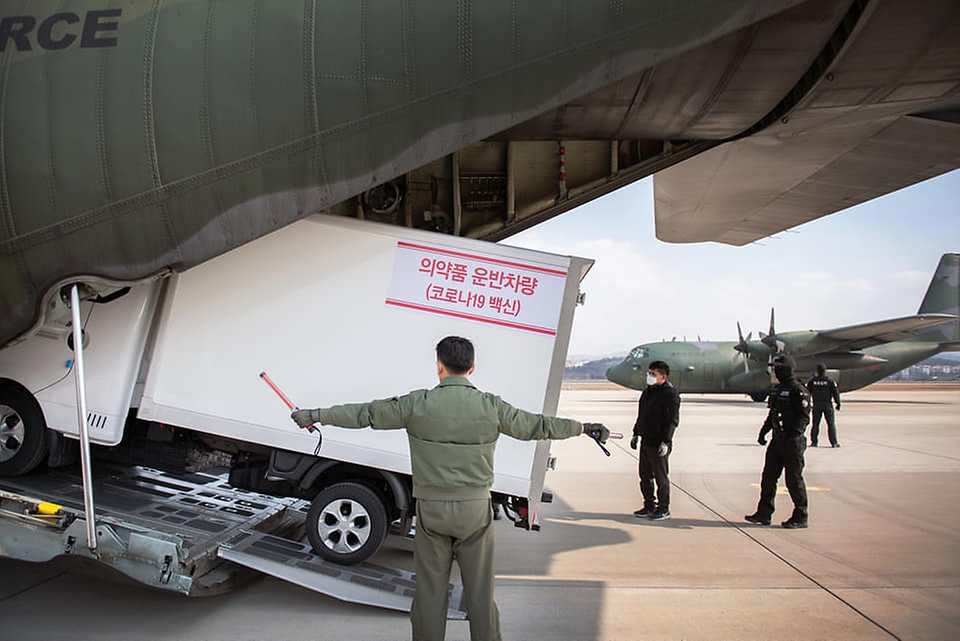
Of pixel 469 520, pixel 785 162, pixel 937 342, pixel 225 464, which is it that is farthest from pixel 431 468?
pixel 937 342

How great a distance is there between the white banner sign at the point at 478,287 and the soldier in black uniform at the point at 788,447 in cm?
389

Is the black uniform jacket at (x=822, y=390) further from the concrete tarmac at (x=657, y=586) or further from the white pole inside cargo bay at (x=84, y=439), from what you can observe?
the white pole inside cargo bay at (x=84, y=439)

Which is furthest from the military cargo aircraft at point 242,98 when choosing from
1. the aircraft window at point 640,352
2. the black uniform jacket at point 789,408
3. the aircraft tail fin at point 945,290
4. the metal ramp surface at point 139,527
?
the aircraft tail fin at point 945,290

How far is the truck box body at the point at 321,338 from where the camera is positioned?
480 centimetres

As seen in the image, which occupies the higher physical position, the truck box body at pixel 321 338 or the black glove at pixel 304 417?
the truck box body at pixel 321 338

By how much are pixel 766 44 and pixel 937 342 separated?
29.7 metres

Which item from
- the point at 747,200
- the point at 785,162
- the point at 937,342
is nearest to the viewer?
the point at 785,162

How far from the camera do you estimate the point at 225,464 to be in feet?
19.3

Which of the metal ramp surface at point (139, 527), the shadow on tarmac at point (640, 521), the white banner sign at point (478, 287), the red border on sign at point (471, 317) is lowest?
the shadow on tarmac at point (640, 521)

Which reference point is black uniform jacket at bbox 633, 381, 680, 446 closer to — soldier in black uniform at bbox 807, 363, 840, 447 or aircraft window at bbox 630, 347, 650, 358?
soldier in black uniform at bbox 807, 363, 840, 447

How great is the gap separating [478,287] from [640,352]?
87.7 feet

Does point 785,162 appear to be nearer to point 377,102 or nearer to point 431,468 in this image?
point 377,102

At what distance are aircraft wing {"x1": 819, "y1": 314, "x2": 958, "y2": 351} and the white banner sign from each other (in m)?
25.0

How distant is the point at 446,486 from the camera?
3312 millimetres
